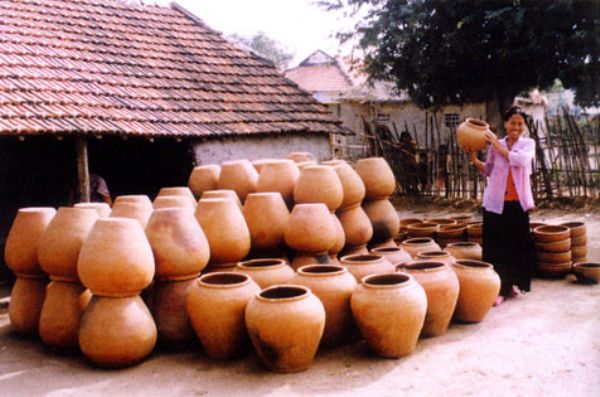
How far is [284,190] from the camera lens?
5793mm

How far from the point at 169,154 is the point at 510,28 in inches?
260

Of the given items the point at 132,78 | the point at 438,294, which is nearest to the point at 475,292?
the point at 438,294

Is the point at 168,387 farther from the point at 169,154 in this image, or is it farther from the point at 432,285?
the point at 169,154

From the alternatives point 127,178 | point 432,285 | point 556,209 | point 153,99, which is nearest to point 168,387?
point 432,285

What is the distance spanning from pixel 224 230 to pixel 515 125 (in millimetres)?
2887

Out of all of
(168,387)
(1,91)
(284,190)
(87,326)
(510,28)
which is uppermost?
(510,28)

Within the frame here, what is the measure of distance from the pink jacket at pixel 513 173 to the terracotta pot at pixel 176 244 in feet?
9.23

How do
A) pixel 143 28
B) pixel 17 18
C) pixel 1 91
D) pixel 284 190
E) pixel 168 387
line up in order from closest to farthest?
1. pixel 168 387
2. pixel 284 190
3. pixel 1 91
4. pixel 17 18
5. pixel 143 28

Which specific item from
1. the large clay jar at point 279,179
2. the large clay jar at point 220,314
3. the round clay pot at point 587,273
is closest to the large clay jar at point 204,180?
the large clay jar at point 279,179

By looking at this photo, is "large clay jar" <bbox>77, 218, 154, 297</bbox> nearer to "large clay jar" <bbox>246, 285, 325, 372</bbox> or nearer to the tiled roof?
"large clay jar" <bbox>246, 285, 325, 372</bbox>

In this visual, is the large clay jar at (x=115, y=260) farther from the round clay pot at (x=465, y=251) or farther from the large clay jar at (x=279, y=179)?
the round clay pot at (x=465, y=251)

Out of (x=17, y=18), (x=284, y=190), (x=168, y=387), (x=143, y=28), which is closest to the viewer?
(x=168, y=387)

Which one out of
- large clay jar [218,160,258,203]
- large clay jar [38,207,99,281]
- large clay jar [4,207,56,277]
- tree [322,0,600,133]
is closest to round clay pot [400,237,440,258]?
large clay jar [218,160,258,203]

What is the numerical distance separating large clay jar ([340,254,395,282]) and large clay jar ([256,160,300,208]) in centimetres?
100
